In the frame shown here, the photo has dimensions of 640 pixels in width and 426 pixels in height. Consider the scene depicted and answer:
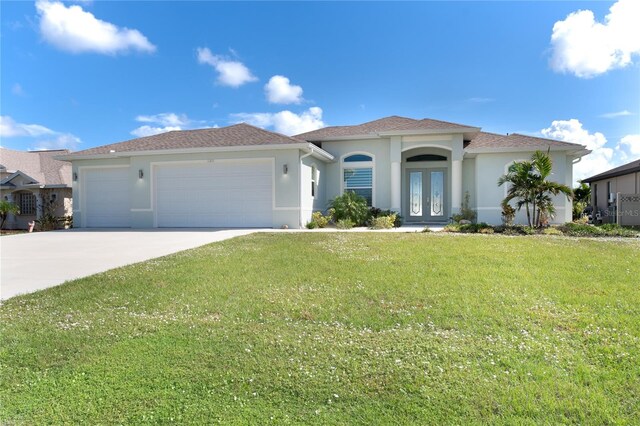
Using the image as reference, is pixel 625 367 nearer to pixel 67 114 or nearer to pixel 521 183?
pixel 521 183

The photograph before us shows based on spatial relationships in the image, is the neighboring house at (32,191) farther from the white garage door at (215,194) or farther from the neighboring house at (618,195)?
the neighboring house at (618,195)

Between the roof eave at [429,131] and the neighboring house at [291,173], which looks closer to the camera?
the neighboring house at [291,173]

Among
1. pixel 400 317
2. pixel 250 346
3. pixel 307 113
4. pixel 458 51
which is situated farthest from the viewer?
pixel 307 113

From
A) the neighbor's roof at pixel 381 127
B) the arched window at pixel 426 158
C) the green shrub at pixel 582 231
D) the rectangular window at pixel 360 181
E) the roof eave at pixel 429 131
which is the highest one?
the neighbor's roof at pixel 381 127

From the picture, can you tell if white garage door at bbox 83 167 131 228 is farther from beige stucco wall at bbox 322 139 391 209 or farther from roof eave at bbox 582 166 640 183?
roof eave at bbox 582 166 640 183

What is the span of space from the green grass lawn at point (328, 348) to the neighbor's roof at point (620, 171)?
58.5 ft

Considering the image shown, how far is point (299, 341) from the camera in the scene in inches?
143

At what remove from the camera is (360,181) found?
18547 mm

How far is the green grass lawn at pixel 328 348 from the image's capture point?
8.45ft

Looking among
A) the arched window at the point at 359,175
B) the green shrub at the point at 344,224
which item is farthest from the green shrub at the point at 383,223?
the arched window at the point at 359,175

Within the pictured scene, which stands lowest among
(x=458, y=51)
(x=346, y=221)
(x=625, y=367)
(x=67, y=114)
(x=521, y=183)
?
(x=625, y=367)

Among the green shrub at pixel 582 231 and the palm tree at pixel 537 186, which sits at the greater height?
the palm tree at pixel 537 186

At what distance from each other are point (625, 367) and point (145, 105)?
19.3 meters

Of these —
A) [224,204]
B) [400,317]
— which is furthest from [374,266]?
[224,204]
